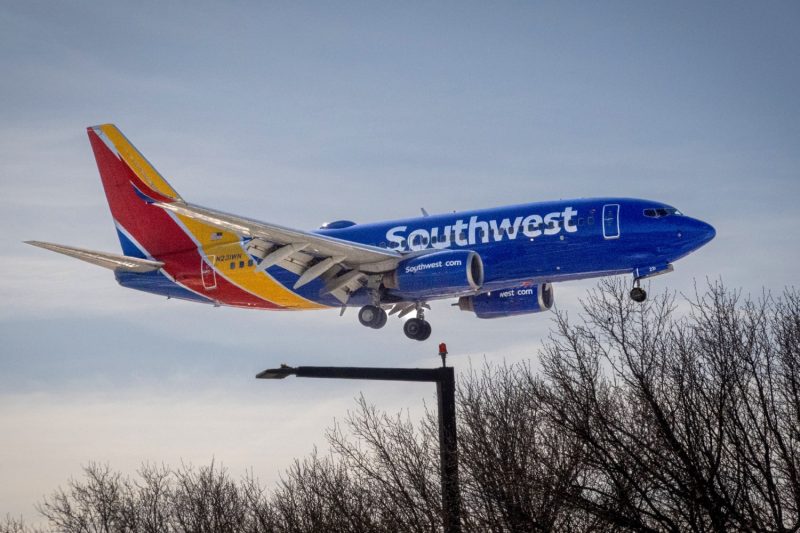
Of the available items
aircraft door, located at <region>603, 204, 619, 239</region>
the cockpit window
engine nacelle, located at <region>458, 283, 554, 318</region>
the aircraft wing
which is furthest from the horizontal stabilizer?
the cockpit window

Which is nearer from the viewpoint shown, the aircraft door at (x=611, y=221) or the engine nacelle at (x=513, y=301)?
the aircraft door at (x=611, y=221)

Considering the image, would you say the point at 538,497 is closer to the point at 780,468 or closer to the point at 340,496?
the point at 780,468

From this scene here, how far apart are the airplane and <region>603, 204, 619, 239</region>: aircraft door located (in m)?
0.04

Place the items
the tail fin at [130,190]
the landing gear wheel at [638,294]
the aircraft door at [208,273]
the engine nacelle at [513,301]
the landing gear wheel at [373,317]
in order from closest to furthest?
1. the landing gear wheel at [638,294]
2. the landing gear wheel at [373,317]
3. the engine nacelle at [513,301]
4. the aircraft door at [208,273]
5. the tail fin at [130,190]

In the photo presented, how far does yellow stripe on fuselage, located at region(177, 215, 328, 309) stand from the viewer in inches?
2032

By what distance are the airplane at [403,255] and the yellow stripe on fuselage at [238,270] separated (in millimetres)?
58

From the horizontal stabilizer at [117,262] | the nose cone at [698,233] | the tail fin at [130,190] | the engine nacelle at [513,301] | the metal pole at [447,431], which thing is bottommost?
the metal pole at [447,431]

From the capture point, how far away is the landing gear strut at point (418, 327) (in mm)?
51344

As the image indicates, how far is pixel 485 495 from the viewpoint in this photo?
91.8ft

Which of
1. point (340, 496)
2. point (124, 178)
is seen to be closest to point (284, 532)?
point (340, 496)

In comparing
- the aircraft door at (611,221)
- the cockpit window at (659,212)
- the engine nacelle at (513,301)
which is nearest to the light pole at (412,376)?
the aircraft door at (611,221)

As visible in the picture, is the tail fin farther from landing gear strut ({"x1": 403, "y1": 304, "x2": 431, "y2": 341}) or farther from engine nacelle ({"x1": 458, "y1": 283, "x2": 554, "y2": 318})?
engine nacelle ({"x1": 458, "y1": 283, "x2": 554, "y2": 318})

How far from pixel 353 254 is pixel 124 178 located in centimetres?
1823

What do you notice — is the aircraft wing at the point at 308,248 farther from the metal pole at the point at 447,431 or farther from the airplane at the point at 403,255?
the metal pole at the point at 447,431
